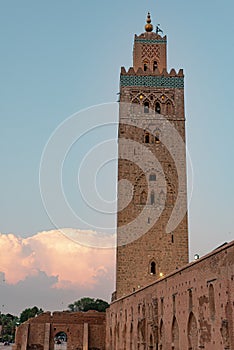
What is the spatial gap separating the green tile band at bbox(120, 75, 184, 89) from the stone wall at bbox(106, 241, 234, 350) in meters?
14.4

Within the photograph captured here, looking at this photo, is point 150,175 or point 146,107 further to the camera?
point 146,107

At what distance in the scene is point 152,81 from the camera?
29.9 metres

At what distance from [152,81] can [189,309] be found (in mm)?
19479

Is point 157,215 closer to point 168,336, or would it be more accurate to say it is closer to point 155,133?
point 155,133

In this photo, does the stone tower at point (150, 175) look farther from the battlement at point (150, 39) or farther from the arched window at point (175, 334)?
the arched window at point (175, 334)

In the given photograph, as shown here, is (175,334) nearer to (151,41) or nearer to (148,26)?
(151,41)

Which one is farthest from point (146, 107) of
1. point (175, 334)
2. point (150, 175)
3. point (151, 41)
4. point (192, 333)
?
point (192, 333)

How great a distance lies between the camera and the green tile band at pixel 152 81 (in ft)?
97.9

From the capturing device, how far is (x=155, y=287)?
17594 mm

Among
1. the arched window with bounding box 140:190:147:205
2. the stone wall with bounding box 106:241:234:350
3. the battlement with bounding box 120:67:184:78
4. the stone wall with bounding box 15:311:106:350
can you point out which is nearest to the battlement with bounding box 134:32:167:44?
the battlement with bounding box 120:67:184:78

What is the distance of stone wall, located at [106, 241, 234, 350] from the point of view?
35.1 ft

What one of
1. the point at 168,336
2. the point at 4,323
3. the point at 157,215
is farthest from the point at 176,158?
the point at 4,323

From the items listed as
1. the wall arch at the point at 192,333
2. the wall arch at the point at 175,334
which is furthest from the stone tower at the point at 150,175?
the wall arch at the point at 192,333

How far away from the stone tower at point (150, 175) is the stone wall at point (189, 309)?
4.51 meters
